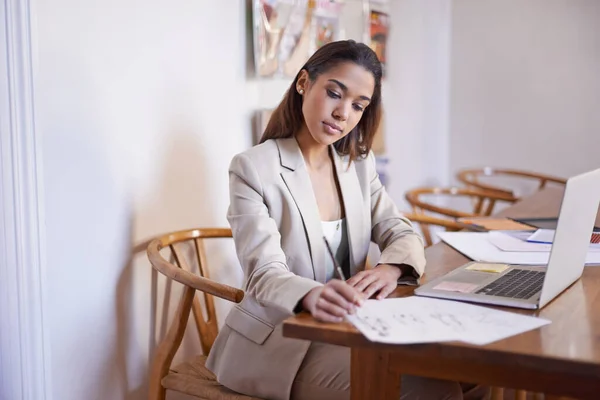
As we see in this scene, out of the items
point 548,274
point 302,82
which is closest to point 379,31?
point 302,82

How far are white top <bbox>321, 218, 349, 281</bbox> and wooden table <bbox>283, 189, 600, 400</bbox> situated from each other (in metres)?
0.53

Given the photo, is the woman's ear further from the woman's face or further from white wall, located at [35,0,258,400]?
white wall, located at [35,0,258,400]

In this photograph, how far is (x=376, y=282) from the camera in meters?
1.48

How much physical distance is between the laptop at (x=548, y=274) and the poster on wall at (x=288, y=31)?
45.2 inches

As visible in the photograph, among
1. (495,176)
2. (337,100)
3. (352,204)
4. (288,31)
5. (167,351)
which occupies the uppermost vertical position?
(288,31)

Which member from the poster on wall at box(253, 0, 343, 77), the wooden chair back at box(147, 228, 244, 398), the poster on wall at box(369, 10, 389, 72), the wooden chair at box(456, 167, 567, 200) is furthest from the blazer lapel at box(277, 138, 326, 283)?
the wooden chair at box(456, 167, 567, 200)

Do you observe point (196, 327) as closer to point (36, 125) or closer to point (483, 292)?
point (36, 125)

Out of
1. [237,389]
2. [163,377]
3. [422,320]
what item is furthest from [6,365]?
[422,320]

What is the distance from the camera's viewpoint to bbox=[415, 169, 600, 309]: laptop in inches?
52.7

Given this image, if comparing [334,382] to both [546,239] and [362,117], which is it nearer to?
[362,117]

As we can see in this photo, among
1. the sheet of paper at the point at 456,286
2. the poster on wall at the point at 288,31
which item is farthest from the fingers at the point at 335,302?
the poster on wall at the point at 288,31

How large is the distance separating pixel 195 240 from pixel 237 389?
0.58 m

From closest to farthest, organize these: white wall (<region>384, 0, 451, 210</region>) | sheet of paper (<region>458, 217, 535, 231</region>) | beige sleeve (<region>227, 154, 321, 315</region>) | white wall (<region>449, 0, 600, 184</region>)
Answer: beige sleeve (<region>227, 154, 321, 315</region>) → sheet of paper (<region>458, 217, 535, 231</region>) → white wall (<region>384, 0, 451, 210</region>) → white wall (<region>449, 0, 600, 184</region>)

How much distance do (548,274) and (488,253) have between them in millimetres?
545
